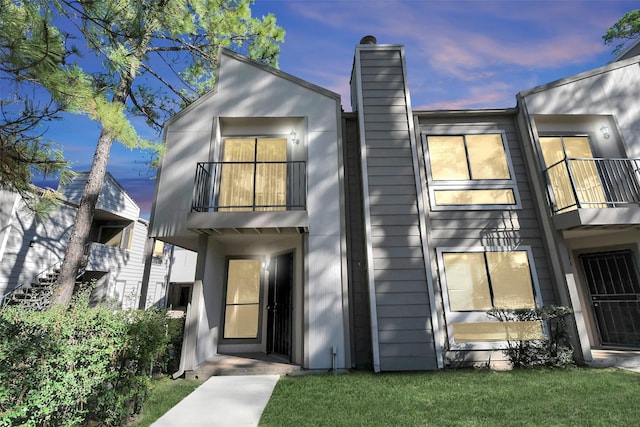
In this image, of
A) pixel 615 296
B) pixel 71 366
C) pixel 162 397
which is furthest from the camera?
pixel 615 296

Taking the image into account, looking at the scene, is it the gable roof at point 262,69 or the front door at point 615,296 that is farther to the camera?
the gable roof at point 262,69

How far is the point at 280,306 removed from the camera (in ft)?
22.3

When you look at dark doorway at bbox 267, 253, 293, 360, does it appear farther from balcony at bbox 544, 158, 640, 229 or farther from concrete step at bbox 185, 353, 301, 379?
balcony at bbox 544, 158, 640, 229

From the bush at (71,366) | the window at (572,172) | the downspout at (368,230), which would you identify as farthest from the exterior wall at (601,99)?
the bush at (71,366)

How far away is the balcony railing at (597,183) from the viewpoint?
660 cm

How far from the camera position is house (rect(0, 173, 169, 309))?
9911mm

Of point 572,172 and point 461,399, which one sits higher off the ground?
point 572,172

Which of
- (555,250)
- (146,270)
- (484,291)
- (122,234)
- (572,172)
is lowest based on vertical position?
(484,291)

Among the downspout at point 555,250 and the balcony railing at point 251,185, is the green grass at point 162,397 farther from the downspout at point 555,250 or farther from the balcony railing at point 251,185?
the downspout at point 555,250

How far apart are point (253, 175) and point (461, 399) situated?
6.00 meters

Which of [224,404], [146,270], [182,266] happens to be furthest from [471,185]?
[182,266]

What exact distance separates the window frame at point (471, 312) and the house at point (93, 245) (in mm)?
7905

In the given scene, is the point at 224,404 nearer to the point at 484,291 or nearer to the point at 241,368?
the point at 241,368

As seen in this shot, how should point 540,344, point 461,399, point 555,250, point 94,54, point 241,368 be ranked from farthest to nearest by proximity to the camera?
point 555,250
point 540,344
point 241,368
point 461,399
point 94,54
